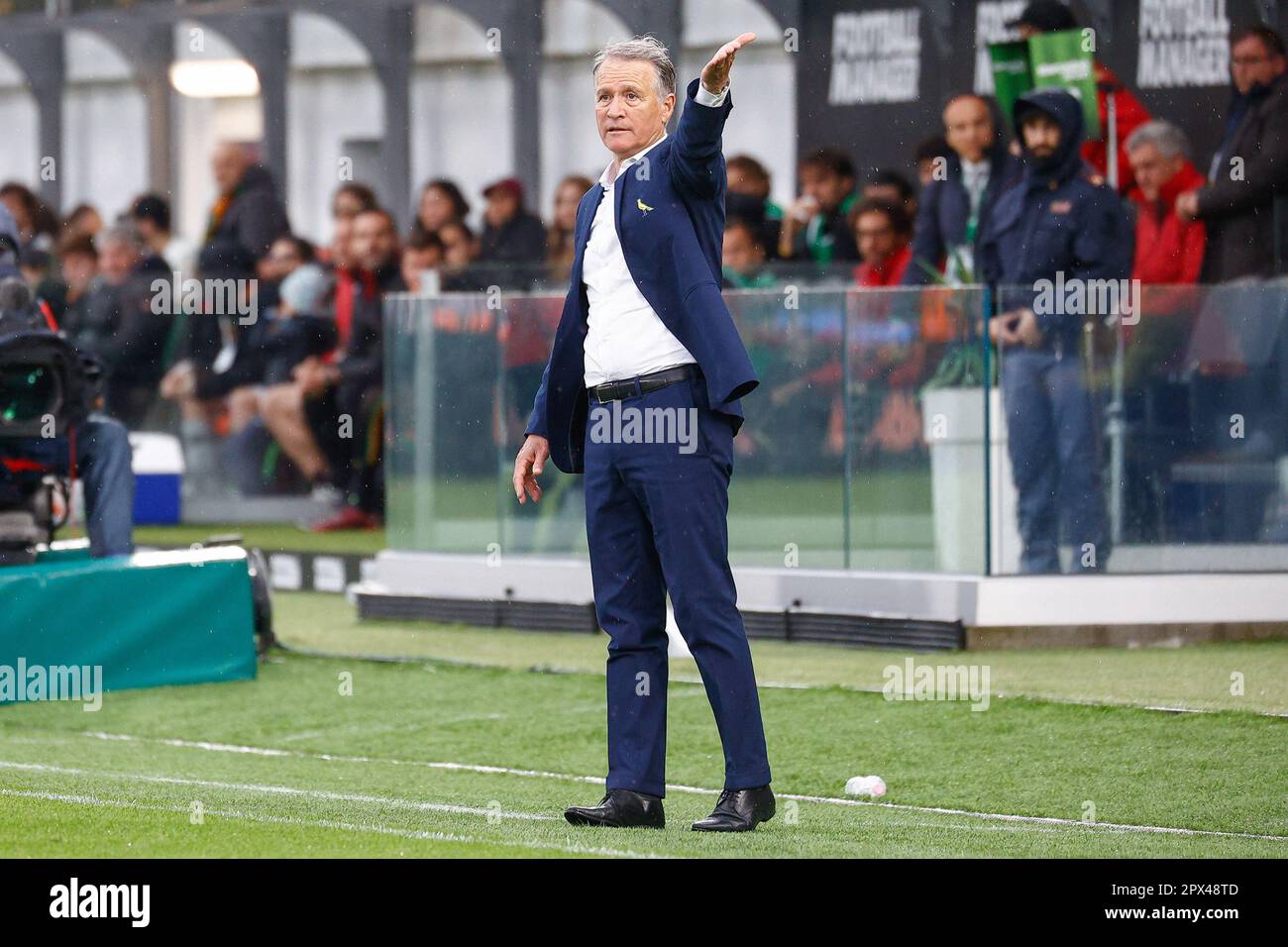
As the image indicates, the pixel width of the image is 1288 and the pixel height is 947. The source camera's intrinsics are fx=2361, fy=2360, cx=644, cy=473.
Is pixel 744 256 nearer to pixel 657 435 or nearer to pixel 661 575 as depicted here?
pixel 661 575

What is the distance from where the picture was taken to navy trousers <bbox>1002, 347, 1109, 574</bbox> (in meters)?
10.2

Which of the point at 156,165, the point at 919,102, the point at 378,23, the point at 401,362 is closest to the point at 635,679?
the point at 401,362

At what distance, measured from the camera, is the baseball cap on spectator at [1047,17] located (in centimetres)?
1254

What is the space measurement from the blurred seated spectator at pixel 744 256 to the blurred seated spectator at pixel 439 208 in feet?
8.91

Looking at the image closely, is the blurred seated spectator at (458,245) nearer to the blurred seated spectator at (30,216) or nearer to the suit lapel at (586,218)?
the blurred seated spectator at (30,216)

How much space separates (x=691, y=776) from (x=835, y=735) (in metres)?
0.82

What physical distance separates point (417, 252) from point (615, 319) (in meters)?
9.40

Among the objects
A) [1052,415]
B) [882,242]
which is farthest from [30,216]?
[1052,415]

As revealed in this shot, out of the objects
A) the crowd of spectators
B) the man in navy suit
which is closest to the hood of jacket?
the crowd of spectators

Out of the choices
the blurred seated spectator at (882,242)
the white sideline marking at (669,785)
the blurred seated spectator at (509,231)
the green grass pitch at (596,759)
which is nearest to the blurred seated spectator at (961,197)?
the blurred seated spectator at (882,242)

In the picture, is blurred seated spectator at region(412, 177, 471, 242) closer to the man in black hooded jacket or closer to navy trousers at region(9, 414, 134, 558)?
navy trousers at region(9, 414, 134, 558)

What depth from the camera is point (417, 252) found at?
15.3 m
